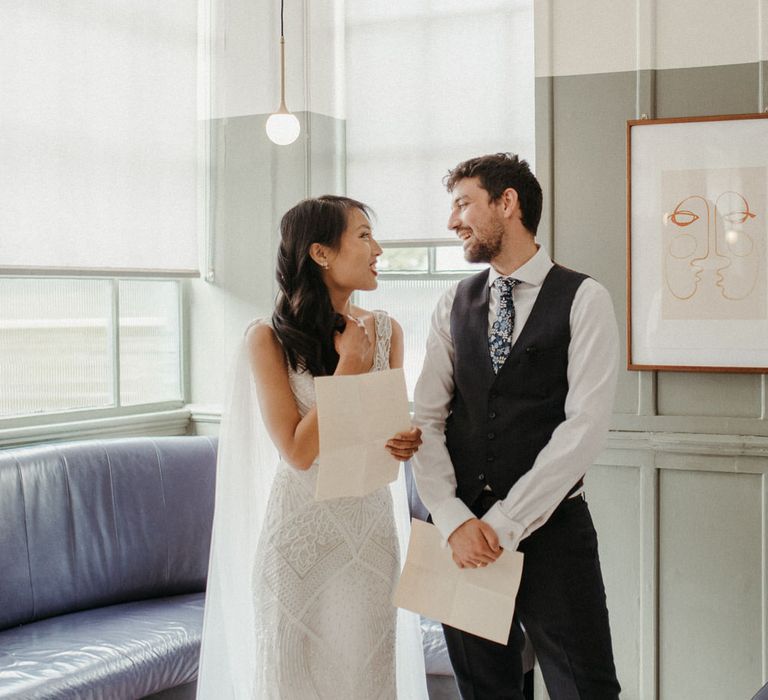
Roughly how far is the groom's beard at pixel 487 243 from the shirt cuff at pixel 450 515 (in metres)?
0.64

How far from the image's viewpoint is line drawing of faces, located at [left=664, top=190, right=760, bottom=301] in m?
2.91

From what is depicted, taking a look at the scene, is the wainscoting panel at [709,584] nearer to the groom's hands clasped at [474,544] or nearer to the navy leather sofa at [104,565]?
the groom's hands clasped at [474,544]

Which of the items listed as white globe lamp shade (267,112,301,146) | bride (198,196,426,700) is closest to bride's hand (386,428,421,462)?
bride (198,196,426,700)

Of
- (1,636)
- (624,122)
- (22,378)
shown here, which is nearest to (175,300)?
(22,378)

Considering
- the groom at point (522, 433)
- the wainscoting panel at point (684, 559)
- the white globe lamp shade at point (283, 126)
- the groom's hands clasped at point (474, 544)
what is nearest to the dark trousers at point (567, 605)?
the groom at point (522, 433)

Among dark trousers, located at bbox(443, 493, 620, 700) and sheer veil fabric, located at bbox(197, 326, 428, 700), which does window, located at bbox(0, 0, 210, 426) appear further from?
dark trousers, located at bbox(443, 493, 620, 700)

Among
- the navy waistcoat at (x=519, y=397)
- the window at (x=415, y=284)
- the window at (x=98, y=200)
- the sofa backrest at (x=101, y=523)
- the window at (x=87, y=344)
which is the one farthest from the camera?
the window at (x=415, y=284)

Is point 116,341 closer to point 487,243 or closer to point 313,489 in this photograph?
point 313,489

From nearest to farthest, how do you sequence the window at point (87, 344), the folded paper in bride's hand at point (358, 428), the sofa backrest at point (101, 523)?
the folded paper in bride's hand at point (358, 428) → the sofa backrest at point (101, 523) → the window at point (87, 344)

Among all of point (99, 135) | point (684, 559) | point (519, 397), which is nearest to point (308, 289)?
point (519, 397)

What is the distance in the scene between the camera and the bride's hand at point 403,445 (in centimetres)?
230

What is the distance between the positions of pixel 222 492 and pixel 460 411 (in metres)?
0.74

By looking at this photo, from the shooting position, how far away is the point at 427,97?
3791 mm

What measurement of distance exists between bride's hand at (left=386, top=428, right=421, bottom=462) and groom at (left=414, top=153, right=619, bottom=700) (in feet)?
0.21
